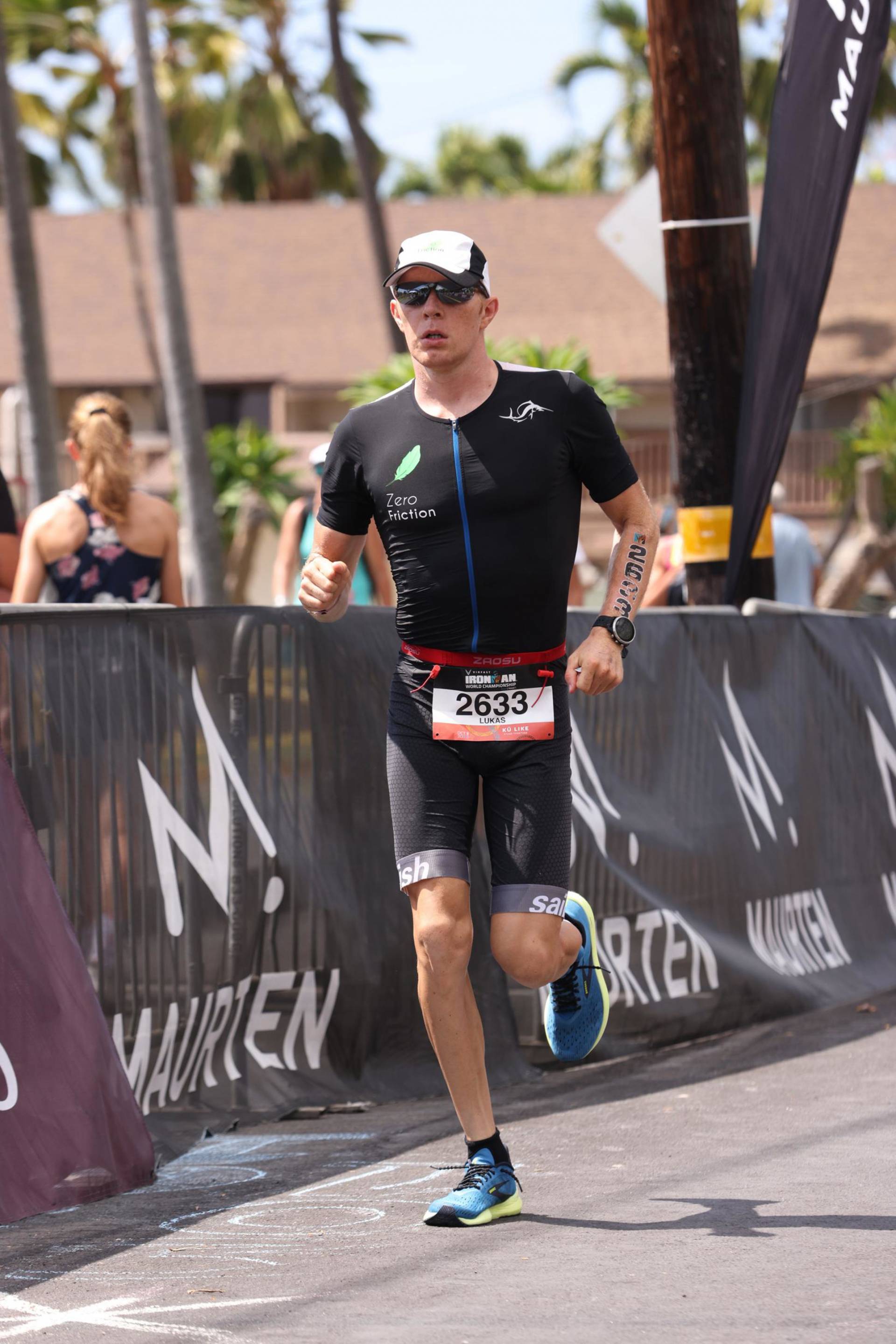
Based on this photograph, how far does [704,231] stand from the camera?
822cm

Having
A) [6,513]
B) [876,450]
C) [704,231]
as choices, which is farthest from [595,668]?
[876,450]

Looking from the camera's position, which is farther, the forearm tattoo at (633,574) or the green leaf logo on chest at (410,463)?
the forearm tattoo at (633,574)

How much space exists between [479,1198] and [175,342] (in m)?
18.3

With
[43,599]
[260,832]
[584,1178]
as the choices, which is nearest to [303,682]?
[260,832]

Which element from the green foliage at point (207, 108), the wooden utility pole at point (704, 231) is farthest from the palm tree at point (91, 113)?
the wooden utility pole at point (704, 231)

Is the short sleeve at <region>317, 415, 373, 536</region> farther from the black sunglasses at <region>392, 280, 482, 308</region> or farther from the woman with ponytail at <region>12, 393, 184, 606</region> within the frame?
the woman with ponytail at <region>12, 393, 184, 606</region>

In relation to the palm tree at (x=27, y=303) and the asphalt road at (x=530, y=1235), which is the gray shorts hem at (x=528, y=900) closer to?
the asphalt road at (x=530, y=1235)

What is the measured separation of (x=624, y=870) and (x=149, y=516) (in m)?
2.20

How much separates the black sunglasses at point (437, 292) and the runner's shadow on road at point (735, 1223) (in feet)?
7.25

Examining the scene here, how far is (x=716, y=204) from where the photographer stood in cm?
821

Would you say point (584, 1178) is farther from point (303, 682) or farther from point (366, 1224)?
point (303, 682)

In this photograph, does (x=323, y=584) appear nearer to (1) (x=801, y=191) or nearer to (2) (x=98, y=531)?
(2) (x=98, y=531)

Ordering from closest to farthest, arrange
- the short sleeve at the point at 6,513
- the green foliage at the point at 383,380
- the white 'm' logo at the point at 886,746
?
the short sleeve at the point at 6,513 < the white 'm' logo at the point at 886,746 < the green foliage at the point at 383,380

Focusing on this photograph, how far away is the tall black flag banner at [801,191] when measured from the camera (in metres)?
7.85
